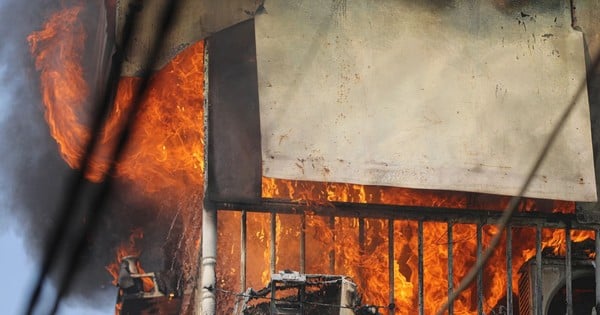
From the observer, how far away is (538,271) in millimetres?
8281

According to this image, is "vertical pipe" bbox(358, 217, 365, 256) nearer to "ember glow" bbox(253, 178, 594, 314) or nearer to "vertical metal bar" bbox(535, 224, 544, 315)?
"ember glow" bbox(253, 178, 594, 314)

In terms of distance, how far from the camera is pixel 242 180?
293 inches

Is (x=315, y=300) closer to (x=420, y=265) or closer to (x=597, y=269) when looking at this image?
(x=420, y=265)

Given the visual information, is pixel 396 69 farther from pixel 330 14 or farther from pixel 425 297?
pixel 425 297

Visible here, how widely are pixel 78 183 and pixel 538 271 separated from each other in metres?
5.20

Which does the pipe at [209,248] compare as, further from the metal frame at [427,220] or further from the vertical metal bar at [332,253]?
the vertical metal bar at [332,253]

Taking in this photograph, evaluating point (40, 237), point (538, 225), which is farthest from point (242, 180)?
point (40, 237)

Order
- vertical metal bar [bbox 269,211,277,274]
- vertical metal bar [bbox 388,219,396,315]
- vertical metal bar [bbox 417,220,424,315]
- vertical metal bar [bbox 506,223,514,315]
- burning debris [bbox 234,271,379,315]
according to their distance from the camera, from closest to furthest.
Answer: burning debris [bbox 234,271,379,315], vertical metal bar [bbox 269,211,277,274], vertical metal bar [bbox 388,219,396,315], vertical metal bar [bbox 417,220,424,315], vertical metal bar [bbox 506,223,514,315]

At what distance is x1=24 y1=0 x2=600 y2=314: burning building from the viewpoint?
7.38 metres

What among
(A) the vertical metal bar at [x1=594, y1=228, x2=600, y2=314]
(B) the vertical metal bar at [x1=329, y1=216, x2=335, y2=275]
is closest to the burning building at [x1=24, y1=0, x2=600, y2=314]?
(B) the vertical metal bar at [x1=329, y1=216, x2=335, y2=275]

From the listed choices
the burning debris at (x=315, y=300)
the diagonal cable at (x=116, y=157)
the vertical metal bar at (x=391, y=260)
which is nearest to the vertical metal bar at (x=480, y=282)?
the vertical metal bar at (x=391, y=260)

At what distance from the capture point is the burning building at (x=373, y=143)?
291 inches

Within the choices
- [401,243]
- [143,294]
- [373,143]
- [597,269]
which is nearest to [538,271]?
[597,269]

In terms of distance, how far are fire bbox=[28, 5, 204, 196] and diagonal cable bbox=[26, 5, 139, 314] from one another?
0.08 m
